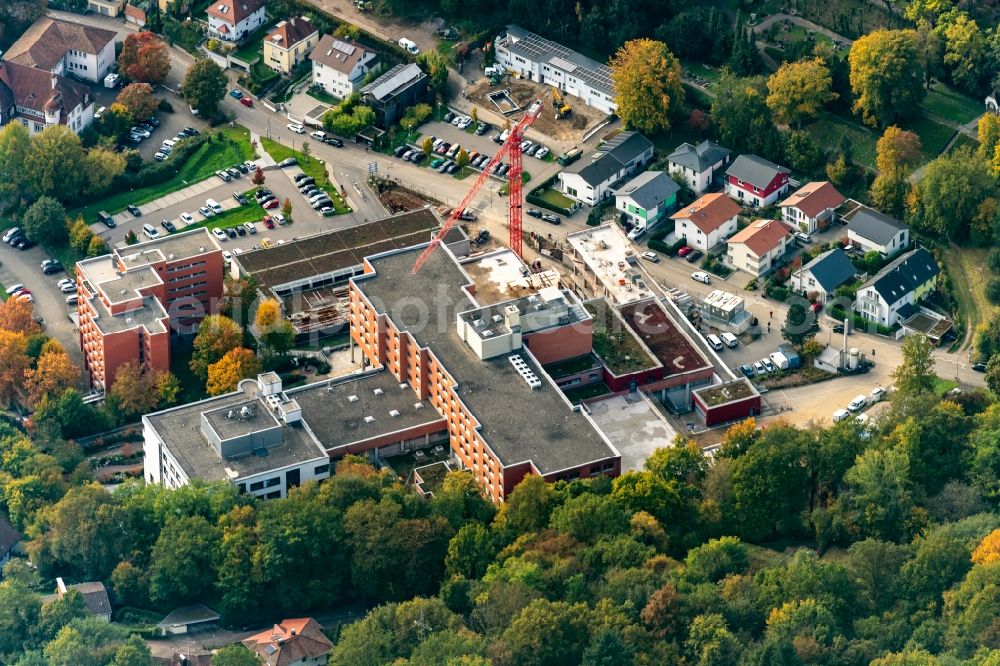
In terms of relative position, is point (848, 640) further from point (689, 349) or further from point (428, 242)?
point (428, 242)

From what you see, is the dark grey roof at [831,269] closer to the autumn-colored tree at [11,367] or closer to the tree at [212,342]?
the tree at [212,342]

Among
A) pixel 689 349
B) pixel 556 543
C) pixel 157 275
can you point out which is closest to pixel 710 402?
pixel 689 349

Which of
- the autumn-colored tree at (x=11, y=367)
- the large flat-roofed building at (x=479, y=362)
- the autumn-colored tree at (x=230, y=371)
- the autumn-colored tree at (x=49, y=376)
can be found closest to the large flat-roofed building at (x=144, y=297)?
the autumn-colored tree at (x=49, y=376)

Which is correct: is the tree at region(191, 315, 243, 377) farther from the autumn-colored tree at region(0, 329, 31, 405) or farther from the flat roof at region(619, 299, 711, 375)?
the flat roof at region(619, 299, 711, 375)

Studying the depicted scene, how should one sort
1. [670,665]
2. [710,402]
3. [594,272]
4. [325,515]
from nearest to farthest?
[670,665]
[325,515]
[710,402]
[594,272]

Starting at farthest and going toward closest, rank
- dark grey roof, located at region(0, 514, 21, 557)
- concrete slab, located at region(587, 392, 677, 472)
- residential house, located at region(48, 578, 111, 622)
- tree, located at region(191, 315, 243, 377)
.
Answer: tree, located at region(191, 315, 243, 377)
concrete slab, located at region(587, 392, 677, 472)
dark grey roof, located at region(0, 514, 21, 557)
residential house, located at region(48, 578, 111, 622)

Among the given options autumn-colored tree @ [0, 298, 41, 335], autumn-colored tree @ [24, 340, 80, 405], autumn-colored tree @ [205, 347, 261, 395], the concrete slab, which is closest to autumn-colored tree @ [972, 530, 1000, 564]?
the concrete slab

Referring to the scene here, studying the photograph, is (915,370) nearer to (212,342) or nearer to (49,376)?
(212,342)
